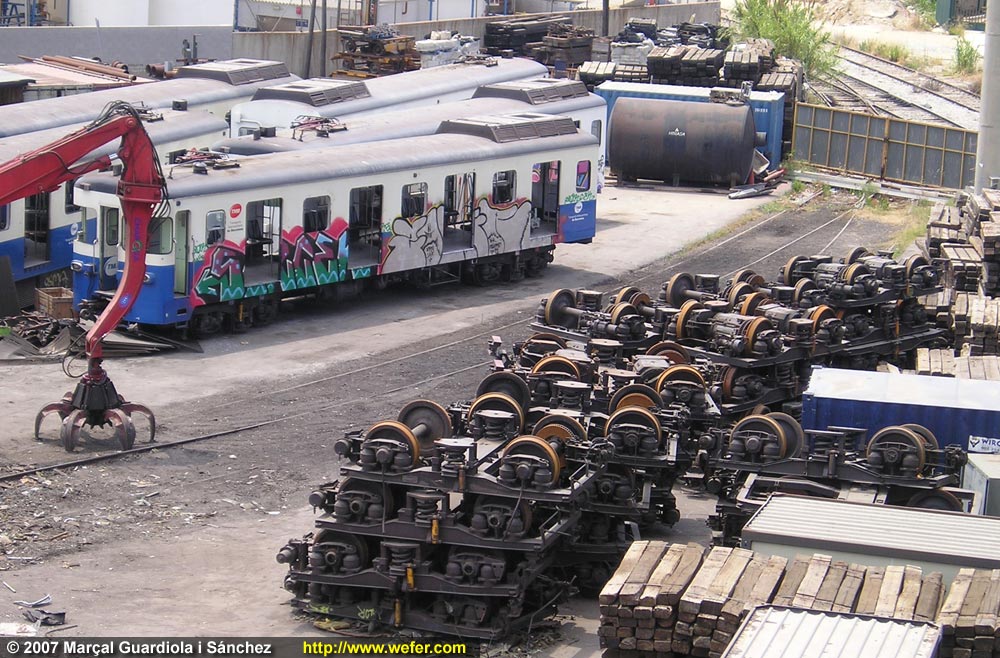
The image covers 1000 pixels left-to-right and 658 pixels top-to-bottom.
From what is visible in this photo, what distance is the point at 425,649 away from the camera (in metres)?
13.6

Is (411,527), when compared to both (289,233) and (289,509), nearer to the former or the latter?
(289,509)

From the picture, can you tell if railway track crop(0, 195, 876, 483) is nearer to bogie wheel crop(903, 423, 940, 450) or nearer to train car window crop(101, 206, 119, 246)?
train car window crop(101, 206, 119, 246)

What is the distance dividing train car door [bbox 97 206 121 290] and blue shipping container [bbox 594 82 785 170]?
64.6ft

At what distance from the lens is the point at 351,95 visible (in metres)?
32.3

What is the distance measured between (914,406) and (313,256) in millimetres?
11503

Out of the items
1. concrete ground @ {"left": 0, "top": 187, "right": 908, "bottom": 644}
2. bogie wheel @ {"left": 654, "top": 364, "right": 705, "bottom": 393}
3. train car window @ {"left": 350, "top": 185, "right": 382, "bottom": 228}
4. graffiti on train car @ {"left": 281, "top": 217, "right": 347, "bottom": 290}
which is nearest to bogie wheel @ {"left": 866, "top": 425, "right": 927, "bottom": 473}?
concrete ground @ {"left": 0, "top": 187, "right": 908, "bottom": 644}

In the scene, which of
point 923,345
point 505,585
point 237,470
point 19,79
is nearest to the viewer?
point 505,585

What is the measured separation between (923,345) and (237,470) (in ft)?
36.4

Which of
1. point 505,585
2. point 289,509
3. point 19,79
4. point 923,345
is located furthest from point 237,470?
point 19,79

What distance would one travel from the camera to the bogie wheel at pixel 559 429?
15.2 meters

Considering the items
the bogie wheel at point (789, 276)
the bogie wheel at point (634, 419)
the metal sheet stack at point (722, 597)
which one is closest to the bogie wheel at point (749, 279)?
the bogie wheel at point (789, 276)

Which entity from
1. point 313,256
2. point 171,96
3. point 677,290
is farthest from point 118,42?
point 677,290

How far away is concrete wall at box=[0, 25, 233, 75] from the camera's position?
42094mm

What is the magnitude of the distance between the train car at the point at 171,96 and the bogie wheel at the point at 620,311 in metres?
12.5
